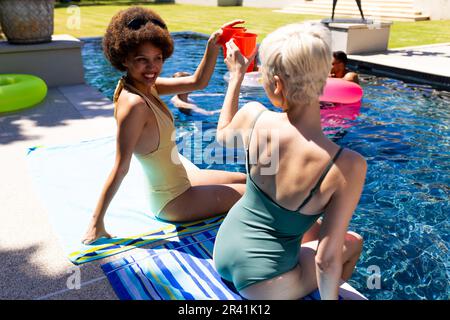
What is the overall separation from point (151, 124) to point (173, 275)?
107cm

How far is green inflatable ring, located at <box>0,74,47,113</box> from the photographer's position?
6.72 m

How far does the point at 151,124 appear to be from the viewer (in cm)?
300

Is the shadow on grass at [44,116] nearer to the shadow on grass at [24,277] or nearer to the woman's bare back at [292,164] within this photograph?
the shadow on grass at [24,277]

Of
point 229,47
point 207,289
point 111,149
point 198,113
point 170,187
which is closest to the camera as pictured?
point 229,47

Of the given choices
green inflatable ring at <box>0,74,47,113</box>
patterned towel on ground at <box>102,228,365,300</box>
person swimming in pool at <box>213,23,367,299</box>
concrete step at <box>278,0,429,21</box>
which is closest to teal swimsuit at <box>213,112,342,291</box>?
person swimming in pool at <box>213,23,367,299</box>

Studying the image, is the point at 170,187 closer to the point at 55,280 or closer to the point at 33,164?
the point at 55,280

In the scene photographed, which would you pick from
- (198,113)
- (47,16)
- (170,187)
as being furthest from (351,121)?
(47,16)

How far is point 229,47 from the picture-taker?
99.2 inches

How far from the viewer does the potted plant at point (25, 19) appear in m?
8.09

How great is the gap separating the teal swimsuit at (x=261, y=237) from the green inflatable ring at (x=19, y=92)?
5.68m

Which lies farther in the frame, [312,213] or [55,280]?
[55,280]

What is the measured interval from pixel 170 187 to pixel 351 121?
4.43 m

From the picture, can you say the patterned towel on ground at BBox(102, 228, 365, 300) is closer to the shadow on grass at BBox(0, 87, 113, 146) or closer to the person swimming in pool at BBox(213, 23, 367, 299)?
the person swimming in pool at BBox(213, 23, 367, 299)

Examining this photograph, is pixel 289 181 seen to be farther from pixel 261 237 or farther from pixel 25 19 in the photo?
pixel 25 19
